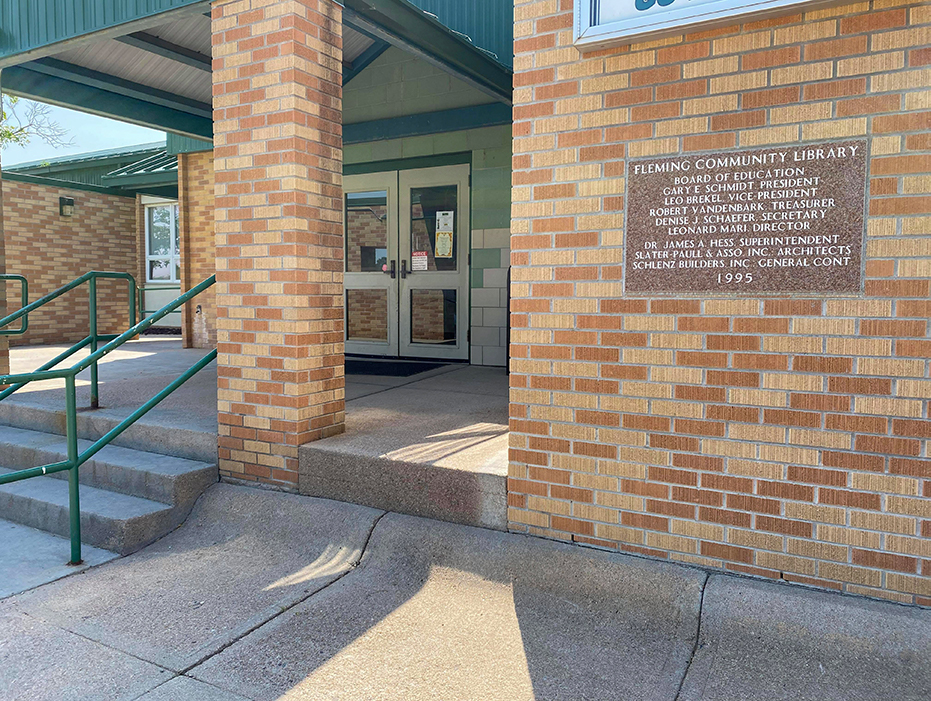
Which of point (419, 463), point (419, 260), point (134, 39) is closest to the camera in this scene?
point (419, 463)

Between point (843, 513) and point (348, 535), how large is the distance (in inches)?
88.0

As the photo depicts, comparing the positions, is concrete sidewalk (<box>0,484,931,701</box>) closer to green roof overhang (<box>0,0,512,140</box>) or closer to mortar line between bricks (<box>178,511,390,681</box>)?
mortar line between bricks (<box>178,511,390,681</box>)

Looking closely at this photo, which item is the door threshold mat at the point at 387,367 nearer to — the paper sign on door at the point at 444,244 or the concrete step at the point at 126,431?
the paper sign on door at the point at 444,244

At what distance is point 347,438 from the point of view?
3.92m

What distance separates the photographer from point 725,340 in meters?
2.60

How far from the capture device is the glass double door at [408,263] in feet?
25.4

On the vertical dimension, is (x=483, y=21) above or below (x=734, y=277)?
above

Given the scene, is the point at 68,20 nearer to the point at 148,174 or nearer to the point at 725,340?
the point at 725,340

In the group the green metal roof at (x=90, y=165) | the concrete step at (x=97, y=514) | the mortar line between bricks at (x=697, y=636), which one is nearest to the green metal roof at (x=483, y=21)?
the concrete step at (x=97, y=514)

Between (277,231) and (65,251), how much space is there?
36.0ft

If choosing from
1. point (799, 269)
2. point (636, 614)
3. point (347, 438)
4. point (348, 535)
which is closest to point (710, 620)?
point (636, 614)

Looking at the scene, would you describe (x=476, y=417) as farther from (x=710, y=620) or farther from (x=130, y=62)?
(x=130, y=62)

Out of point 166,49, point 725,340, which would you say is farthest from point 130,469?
point 166,49

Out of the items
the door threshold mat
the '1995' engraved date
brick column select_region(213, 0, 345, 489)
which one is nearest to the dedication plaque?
the '1995' engraved date
